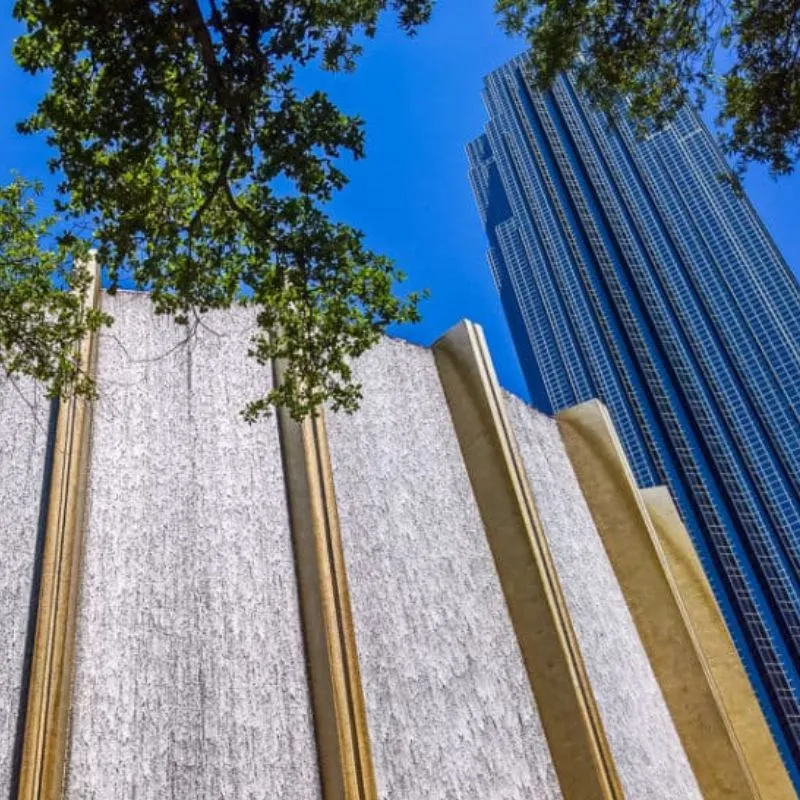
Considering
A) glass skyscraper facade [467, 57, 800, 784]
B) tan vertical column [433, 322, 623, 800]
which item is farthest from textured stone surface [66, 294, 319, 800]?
glass skyscraper facade [467, 57, 800, 784]

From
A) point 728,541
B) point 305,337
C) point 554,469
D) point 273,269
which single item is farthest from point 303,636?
point 728,541

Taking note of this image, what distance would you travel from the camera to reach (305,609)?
765 centimetres

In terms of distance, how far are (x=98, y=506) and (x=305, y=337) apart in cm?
271

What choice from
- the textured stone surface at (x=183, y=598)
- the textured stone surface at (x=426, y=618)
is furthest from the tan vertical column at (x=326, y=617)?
the textured stone surface at (x=426, y=618)

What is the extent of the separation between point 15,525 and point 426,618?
4267 millimetres

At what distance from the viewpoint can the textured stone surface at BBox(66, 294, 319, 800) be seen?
6488mm

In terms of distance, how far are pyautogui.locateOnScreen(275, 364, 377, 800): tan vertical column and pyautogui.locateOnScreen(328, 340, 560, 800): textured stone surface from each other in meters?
0.42

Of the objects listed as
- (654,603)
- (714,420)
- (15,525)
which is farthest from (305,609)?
(714,420)

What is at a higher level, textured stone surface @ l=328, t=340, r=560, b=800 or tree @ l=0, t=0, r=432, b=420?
tree @ l=0, t=0, r=432, b=420

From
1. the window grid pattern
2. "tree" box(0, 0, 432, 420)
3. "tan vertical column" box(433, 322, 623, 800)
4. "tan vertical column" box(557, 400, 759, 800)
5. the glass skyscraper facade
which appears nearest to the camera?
"tree" box(0, 0, 432, 420)

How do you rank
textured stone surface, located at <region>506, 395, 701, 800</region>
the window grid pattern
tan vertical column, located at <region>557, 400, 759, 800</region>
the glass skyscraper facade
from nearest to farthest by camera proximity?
1. textured stone surface, located at <region>506, 395, 701, 800</region>
2. tan vertical column, located at <region>557, 400, 759, 800</region>
3. the glass skyscraper facade
4. the window grid pattern

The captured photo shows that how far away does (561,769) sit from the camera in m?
8.12

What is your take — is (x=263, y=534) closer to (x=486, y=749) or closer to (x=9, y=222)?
(x=486, y=749)

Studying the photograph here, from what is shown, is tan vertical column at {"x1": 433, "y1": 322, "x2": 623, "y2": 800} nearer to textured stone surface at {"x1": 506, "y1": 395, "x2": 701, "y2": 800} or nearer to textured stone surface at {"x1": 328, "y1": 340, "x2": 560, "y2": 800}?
textured stone surface at {"x1": 328, "y1": 340, "x2": 560, "y2": 800}
